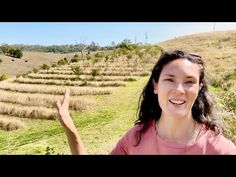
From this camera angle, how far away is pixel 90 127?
1641 cm

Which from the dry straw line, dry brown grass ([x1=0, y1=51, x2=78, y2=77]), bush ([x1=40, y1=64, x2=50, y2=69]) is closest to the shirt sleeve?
the dry straw line

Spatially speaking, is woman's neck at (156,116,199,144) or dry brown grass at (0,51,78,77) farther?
dry brown grass at (0,51,78,77)

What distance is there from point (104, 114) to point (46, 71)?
1119 centimetres

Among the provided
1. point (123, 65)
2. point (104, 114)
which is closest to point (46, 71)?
point (123, 65)

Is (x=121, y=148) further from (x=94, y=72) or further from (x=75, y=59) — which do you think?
(x=75, y=59)

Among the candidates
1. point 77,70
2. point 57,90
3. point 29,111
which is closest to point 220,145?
point 29,111

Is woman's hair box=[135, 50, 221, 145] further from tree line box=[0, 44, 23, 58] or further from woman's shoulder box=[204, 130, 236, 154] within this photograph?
tree line box=[0, 44, 23, 58]

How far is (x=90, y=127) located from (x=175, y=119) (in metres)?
15.2

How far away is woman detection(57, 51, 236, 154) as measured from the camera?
125 cm

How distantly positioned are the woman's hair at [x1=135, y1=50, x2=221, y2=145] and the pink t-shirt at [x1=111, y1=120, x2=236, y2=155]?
0.07ft

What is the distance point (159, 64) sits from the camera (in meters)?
1.39

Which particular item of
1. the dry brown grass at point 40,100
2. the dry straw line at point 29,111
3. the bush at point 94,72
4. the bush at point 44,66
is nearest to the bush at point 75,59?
the bush at point 44,66

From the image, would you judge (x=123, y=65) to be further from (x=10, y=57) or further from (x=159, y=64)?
(x=159, y=64)
